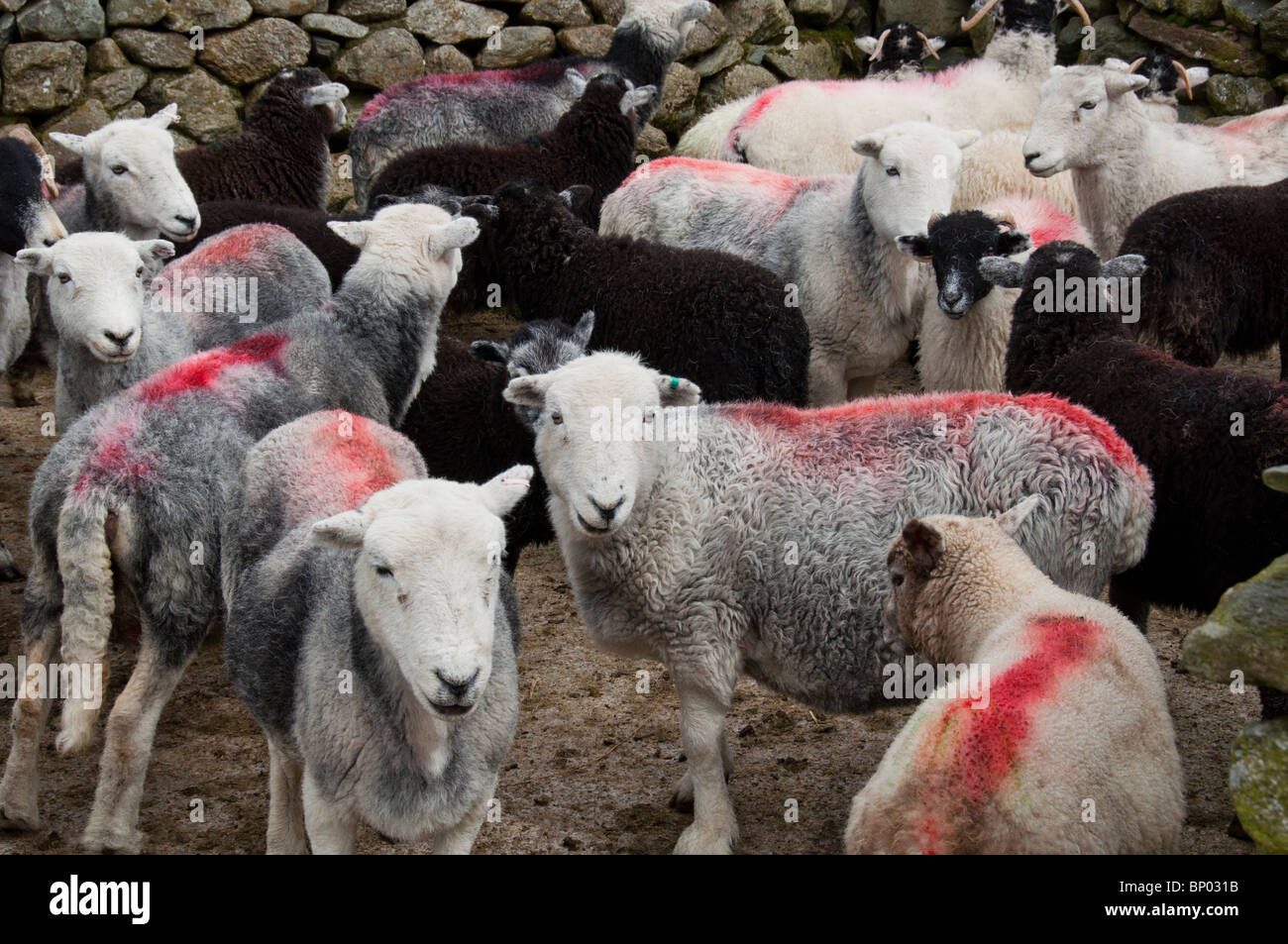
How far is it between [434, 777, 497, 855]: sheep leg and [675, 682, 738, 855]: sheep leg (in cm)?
88

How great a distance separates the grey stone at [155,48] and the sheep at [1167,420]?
712 cm

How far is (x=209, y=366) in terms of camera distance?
17.6ft

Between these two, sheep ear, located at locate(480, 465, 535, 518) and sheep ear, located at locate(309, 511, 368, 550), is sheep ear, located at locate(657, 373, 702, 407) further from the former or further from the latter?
sheep ear, located at locate(309, 511, 368, 550)

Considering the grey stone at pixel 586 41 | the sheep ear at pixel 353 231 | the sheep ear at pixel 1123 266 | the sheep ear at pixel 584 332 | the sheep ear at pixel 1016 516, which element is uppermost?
the sheep ear at pixel 1123 266

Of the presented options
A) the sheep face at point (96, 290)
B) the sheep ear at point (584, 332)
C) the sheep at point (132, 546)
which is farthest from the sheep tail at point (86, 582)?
the sheep ear at point (584, 332)

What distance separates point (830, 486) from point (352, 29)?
7.70 m

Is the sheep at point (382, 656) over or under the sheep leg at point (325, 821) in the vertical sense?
over

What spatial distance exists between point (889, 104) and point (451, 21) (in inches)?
144

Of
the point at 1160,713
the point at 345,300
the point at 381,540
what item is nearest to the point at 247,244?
the point at 345,300

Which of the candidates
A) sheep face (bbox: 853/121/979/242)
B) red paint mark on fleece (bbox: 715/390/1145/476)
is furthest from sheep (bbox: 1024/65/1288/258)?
red paint mark on fleece (bbox: 715/390/1145/476)

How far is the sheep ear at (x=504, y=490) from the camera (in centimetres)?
386

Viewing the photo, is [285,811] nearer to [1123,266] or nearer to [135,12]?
[1123,266]

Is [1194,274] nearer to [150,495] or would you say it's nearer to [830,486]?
[830,486]

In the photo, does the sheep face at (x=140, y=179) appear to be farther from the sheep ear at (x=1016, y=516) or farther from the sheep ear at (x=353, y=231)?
the sheep ear at (x=1016, y=516)
